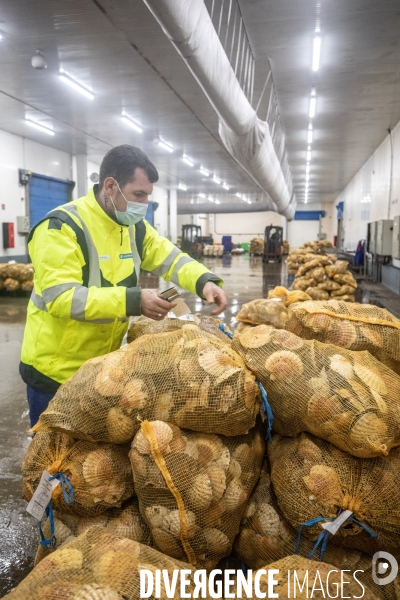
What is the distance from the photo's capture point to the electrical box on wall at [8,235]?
13.6 m

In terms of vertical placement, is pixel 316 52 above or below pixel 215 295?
above

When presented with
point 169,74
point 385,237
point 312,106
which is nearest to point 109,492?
point 169,74

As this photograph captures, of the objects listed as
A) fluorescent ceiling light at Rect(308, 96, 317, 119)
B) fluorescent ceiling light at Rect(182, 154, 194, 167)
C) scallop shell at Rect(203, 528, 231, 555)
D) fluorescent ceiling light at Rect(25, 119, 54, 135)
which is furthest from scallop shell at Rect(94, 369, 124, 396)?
fluorescent ceiling light at Rect(182, 154, 194, 167)

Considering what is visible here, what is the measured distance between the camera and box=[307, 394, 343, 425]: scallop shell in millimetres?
1372

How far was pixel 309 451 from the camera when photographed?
1427mm

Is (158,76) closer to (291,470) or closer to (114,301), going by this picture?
(114,301)

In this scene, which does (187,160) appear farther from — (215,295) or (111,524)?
(111,524)

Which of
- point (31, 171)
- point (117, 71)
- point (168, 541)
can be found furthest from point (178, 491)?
point (31, 171)

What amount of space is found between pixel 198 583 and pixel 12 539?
4.97 feet

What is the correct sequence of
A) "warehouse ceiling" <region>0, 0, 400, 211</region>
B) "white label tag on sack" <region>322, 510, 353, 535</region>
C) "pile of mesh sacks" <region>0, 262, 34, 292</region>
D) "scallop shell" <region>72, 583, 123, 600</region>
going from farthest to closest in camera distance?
"pile of mesh sacks" <region>0, 262, 34, 292</region> < "warehouse ceiling" <region>0, 0, 400, 211</region> < "white label tag on sack" <region>322, 510, 353, 535</region> < "scallop shell" <region>72, 583, 123, 600</region>

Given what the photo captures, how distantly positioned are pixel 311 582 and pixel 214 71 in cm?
524

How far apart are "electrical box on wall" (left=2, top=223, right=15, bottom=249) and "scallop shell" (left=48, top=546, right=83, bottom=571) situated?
1384cm

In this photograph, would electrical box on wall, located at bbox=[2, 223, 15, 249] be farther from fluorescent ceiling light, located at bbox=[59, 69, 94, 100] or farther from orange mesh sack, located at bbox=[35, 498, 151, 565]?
orange mesh sack, located at bbox=[35, 498, 151, 565]

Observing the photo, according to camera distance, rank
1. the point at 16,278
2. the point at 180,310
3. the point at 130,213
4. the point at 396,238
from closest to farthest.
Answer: the point at 130,213, the point at 180,310, the point at 396,238, the point at 16,278
